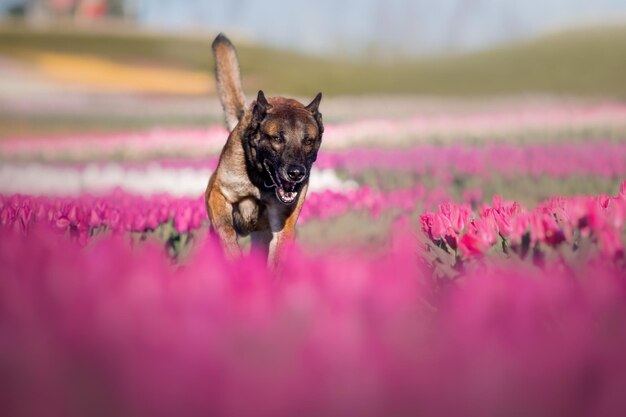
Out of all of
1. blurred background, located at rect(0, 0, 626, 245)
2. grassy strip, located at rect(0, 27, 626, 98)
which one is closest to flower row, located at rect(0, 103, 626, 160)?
blurred background, located at rect(0, 0, 626, 245)

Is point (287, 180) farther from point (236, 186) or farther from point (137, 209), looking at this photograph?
point (137, 209)

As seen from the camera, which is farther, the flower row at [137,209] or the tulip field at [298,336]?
the flower row at [137,209]

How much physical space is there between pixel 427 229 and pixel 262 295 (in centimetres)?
166

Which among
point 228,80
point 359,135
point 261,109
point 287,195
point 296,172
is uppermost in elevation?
point 359,135

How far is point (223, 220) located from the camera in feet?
16.1

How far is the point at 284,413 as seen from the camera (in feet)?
3.39

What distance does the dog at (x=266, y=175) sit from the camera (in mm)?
4609

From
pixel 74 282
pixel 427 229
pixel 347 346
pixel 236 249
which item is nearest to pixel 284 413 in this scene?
pixel 347 346

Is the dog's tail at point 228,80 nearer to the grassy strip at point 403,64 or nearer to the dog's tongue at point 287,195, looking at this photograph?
the dog's tongue at point 287,195

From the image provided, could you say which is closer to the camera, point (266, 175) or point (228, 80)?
point (266, 175)

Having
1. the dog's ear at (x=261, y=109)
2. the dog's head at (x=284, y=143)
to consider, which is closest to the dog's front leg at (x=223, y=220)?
the dog's head at (x=284, y=143)

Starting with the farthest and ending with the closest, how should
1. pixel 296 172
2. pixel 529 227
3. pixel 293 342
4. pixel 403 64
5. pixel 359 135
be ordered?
1. pixel 403 64
2. pixel 359 135
3. pixel 296 172
4. pixel 529 227
5. pixel 293 342

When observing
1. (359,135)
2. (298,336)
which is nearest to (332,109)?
(359,135)

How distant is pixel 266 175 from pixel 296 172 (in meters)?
0.54
